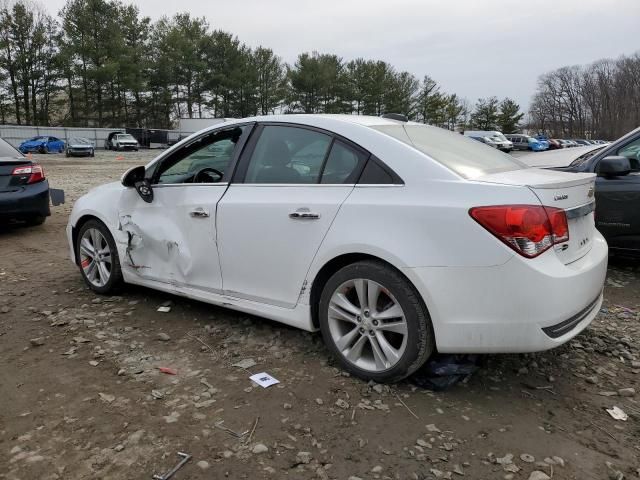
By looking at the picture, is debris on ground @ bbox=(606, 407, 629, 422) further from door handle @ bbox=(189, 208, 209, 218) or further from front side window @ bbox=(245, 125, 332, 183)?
door handle @ bbox=(189, 208, 209, 218)

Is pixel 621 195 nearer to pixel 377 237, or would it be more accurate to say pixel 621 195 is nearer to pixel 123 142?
pixel 377 237

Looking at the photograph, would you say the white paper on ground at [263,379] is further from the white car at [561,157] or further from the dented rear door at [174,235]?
the white car at [561,157]

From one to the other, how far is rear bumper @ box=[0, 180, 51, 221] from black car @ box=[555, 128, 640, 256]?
22.8 ft

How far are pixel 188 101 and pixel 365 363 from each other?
64108mm

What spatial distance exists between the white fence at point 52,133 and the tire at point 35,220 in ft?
131

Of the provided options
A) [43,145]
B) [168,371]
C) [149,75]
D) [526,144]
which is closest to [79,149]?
[43,145]

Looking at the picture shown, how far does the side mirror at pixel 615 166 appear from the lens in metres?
5.07

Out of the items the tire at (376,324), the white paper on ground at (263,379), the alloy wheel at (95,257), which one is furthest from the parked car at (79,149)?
the tire at (376,324)

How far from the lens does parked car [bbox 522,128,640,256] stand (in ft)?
16.8

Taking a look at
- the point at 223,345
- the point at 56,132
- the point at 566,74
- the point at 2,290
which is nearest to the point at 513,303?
the point at 223,345

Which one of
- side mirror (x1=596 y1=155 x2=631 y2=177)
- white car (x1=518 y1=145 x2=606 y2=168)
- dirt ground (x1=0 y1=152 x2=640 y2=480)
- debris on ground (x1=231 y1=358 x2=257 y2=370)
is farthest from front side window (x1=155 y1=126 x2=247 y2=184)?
side mirror (x1=596 y1=155 x2=631 y2=177)

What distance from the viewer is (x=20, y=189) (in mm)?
7402

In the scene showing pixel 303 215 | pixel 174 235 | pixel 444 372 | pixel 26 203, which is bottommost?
pixel 444 372

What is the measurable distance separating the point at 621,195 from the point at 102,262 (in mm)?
4815
